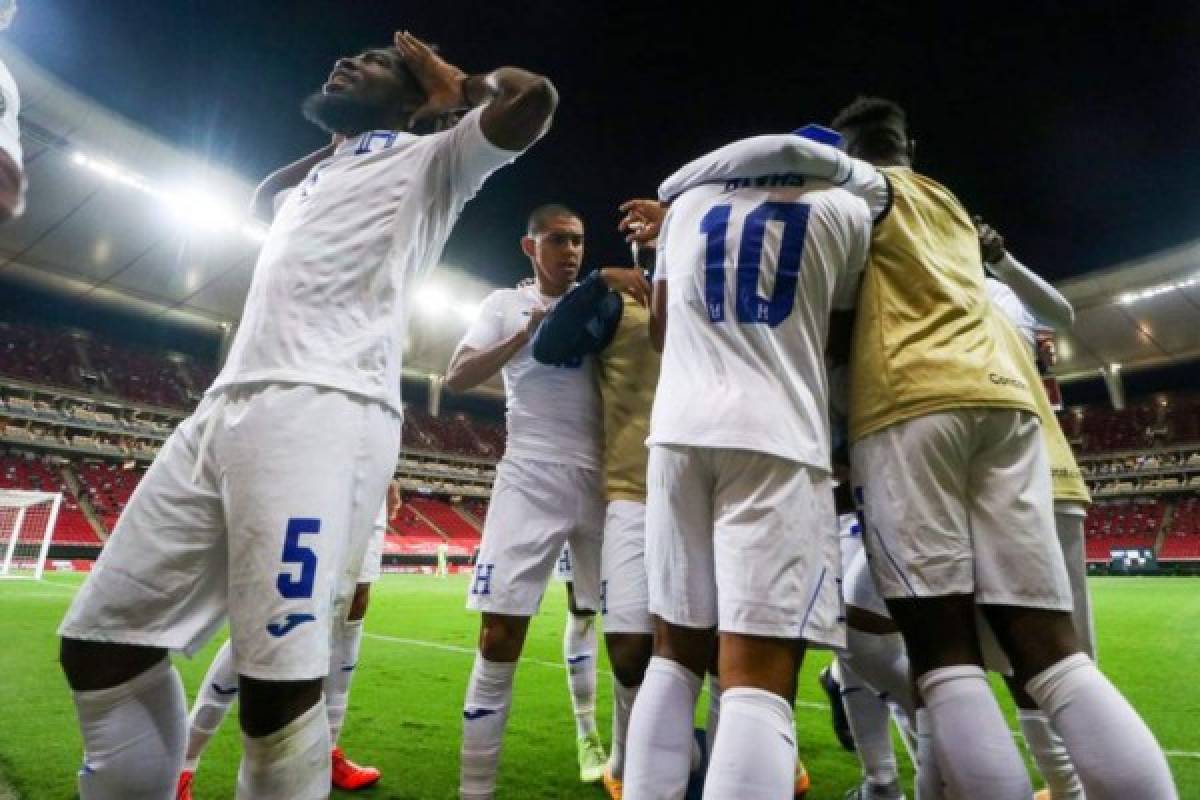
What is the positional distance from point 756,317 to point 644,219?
103cm

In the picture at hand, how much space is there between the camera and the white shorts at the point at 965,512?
163 centimetres

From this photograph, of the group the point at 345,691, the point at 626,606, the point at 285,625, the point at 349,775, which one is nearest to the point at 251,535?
the point at 285,625

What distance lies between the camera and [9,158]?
4.34 feet

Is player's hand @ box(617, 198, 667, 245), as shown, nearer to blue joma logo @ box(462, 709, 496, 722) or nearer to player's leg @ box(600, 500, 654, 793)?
player's leg @ box(600, 500, 654, 793)

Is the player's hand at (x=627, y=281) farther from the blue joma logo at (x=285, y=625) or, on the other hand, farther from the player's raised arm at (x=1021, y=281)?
the blue joma logo at (x=285, y=625)

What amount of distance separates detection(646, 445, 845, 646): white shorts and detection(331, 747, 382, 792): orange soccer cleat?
5.72ft

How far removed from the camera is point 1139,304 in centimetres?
3192

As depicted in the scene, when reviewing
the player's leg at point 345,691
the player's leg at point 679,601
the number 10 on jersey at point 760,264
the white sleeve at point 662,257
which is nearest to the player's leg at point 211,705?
the player's leg at point 345,691

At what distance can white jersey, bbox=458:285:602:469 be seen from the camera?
3.00 meters

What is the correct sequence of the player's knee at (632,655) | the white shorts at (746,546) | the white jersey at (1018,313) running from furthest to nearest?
the white jersey at (1018,313)
the player's knee at (632,655)
the white shorts at (746,546)

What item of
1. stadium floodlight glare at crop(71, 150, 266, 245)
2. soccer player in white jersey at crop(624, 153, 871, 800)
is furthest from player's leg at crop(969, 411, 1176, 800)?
stadium floodlight glare at crop(71, 150, 266, 245)

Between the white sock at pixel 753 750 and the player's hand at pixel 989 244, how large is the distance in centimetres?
170

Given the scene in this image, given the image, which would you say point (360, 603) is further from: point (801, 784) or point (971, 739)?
point (971, 739)

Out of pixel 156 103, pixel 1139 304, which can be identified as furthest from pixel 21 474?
pixel 1139 304
